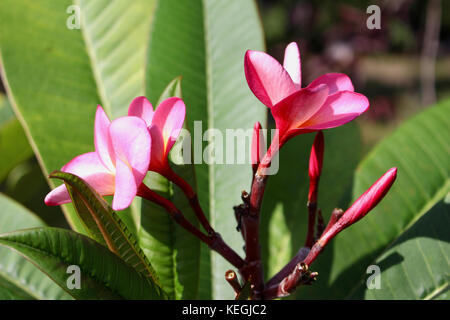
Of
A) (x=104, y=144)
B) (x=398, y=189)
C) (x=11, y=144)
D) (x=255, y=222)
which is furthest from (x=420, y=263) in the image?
(x=11, y=144)

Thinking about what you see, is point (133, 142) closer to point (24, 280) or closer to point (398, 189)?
point (24, 280)

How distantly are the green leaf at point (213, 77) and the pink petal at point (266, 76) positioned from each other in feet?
1.14

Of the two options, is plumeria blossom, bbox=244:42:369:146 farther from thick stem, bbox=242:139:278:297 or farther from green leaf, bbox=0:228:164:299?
green leaf, bbox=0:228:164:299

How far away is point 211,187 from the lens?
0.96 m

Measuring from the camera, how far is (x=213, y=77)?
99cm

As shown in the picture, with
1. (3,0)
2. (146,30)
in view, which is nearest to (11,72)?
(3,0)

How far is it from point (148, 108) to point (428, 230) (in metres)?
0.48

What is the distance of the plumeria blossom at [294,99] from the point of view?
1.93ft

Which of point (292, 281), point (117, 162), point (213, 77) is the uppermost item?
point (213, 77)

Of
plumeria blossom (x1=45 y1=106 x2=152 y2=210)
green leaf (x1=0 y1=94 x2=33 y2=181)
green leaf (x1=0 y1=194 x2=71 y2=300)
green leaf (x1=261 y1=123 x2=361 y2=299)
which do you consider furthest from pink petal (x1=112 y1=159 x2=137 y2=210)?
green leaf (x1=0 y1=94 x2=33 y2=181)

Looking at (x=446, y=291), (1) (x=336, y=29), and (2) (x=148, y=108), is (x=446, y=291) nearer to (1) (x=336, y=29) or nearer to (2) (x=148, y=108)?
(2) (x=148, y=108)

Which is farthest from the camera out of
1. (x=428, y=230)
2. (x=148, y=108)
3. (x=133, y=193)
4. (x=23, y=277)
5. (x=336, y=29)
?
(x=336, y=29)

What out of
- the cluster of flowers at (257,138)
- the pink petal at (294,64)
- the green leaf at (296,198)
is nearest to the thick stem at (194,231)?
the cluster of flowers at (257,138)

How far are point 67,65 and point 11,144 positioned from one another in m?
0.34
